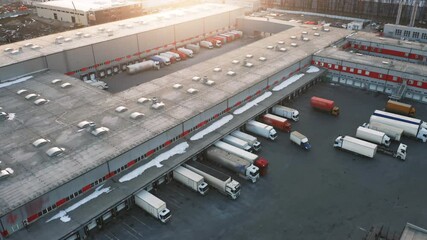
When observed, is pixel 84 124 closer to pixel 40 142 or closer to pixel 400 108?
pixel 40 142

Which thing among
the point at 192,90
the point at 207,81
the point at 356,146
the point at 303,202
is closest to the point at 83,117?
the point at 192,90

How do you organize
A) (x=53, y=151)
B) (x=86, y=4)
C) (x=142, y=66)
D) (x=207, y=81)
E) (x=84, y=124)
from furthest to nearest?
(x=86, y=4) < (x=142, y=66) < (x=207, y=81) < (x=84, y=124) < (x=53, y=151)

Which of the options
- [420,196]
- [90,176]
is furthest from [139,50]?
[420,196]

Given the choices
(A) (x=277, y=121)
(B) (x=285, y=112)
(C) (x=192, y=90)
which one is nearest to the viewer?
(A) (x=277, y=121)

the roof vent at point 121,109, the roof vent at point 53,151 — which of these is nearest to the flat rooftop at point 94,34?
the roof vent at point 121,109

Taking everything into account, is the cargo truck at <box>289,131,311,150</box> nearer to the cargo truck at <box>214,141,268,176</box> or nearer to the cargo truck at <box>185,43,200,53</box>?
the cargo truck at <box>214,141,268,176</box>

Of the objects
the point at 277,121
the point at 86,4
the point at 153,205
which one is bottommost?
the point at 153,205

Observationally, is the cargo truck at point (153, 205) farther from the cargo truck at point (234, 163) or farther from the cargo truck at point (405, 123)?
the cargo truck at point (405, 123)
